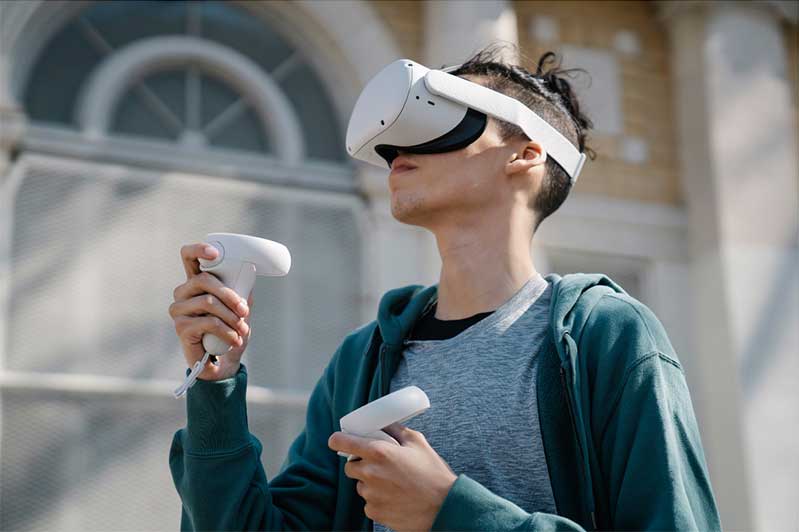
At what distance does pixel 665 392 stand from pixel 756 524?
4.02 meters

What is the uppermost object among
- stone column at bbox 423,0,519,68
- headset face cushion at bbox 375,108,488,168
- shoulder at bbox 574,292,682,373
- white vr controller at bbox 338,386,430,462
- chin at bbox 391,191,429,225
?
stone column at bbox 423,0,519,68

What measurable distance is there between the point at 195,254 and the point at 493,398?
0.51 m

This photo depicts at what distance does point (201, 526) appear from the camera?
196 cm

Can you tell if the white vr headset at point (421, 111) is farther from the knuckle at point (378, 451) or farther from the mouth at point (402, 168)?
the knuckle at point (378, 451)

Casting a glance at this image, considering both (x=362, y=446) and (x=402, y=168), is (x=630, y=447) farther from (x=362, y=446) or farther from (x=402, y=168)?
(x=402, y=168)

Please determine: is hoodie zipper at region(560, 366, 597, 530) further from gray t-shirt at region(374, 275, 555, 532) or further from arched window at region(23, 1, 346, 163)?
arched window at region(23, 1, 346, 163)

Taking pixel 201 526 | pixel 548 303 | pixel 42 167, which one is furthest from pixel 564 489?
pixel 42 167

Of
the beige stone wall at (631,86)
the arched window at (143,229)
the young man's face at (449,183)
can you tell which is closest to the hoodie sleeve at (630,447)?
the young man's face at (449,183)

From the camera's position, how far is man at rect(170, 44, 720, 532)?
1.78 meters

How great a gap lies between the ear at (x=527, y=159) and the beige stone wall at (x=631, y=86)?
3.88m

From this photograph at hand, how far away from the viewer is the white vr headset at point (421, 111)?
6.95 ft

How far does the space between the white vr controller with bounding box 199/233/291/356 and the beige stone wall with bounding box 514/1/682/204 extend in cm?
431

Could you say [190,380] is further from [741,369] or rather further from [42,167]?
[741,369]

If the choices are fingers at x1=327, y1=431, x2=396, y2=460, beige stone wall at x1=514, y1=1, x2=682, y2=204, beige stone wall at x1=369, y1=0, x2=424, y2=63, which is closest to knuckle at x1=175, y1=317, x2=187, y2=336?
fingers at x1=327, y1=431, x2=396, y2=460
